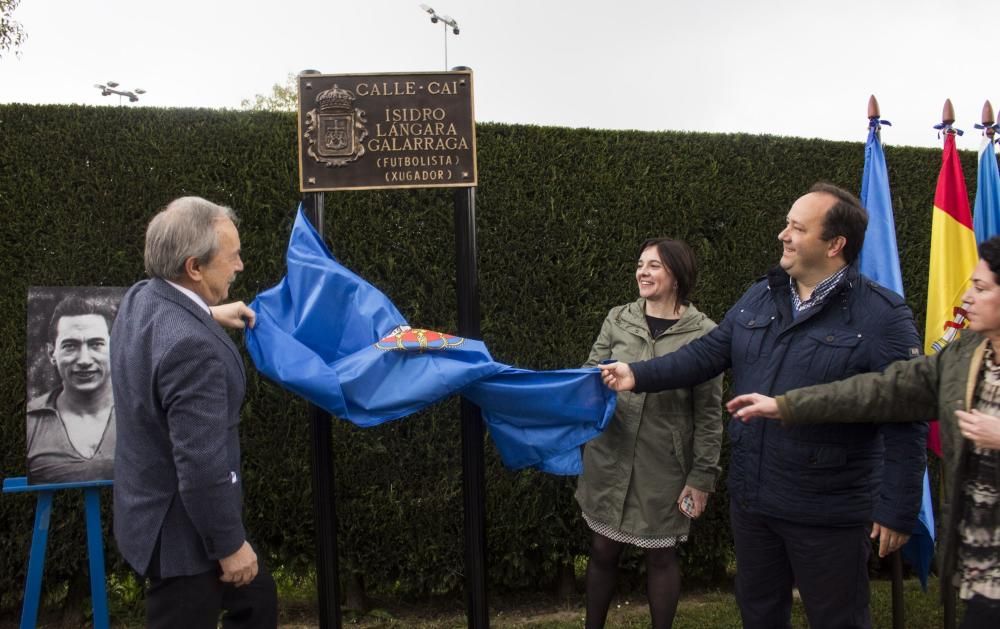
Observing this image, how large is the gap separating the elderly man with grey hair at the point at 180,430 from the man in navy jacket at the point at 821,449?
1817mm

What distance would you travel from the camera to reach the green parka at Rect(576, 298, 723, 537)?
10.7ft

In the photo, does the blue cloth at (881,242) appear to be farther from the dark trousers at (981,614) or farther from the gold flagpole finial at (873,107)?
the dark trousers at (981,614)

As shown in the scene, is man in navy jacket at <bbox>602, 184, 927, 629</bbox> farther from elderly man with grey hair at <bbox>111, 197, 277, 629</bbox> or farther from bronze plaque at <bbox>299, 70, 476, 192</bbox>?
elderly man with grey hair at <bbox>111, 197, 277, 629</bbox>

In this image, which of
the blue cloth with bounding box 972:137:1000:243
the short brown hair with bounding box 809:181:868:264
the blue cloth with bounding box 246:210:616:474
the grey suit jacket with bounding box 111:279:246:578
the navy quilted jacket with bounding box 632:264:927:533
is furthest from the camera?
the blue cloth with bounding box 972:137:1000:243

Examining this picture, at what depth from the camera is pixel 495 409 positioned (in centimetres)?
313

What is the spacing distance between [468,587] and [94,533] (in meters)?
1.64

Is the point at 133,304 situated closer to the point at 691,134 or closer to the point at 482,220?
the point at 482,220

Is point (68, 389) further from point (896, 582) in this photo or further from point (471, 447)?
point (896, 582)

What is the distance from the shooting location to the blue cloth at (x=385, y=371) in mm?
2828

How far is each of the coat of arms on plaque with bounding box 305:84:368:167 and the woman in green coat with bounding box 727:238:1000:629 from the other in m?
2.16

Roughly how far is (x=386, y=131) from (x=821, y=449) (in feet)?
6.92

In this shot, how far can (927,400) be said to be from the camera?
7.88ft

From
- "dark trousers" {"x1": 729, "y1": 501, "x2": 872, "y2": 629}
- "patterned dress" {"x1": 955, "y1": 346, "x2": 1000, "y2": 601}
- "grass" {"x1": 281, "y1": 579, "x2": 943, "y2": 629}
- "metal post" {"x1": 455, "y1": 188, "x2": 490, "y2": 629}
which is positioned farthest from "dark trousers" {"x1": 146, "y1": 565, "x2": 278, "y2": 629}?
"patterned dress" {"x1": 955, "y1": 346, "x2": 1000, "y2": 601}

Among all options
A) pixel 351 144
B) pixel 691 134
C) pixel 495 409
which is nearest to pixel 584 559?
pixel 495 409
